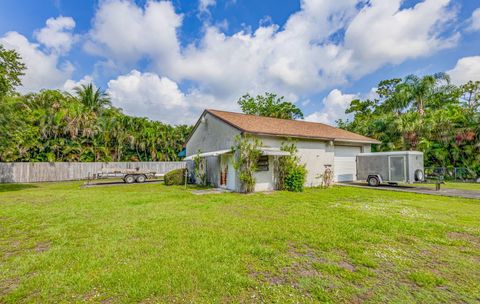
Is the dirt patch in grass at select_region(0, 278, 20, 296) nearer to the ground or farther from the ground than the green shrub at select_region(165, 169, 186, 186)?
nearer to the ground

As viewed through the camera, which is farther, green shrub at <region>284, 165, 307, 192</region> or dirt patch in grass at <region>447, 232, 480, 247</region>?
green shrub at <region>284, 165, 307, 192</region>

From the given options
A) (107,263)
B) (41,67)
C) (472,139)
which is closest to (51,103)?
(41,67)

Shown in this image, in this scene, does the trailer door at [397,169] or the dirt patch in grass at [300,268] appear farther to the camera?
the trailer door at [397,169]

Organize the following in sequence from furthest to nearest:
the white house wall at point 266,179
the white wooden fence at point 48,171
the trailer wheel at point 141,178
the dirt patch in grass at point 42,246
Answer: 1. the trailer wheel at point 141,178
2. the white wooden fence at point 48,171
3. the white house wall at point 266,179
4. the dirt patch in grass at point 42,246

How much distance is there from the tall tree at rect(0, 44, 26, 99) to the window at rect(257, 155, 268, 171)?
1701 centimetres

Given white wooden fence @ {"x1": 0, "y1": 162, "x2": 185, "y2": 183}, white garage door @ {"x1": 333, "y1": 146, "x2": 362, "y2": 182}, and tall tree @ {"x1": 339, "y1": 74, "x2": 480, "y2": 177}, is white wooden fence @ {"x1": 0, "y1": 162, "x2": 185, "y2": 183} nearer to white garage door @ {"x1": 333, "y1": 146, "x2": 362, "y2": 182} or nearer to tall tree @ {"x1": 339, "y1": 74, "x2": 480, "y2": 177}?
white garage door @ {"x1": 333, "y1": 146, "x2": 362, "y2": 182}

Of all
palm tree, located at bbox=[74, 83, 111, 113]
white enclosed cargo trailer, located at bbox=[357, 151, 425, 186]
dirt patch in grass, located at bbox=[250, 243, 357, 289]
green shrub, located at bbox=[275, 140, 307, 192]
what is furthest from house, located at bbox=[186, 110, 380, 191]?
palm tree, located at bbox=[74, 83, 111, 113]

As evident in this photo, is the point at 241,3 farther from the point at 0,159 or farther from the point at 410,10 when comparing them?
the point at 0,159

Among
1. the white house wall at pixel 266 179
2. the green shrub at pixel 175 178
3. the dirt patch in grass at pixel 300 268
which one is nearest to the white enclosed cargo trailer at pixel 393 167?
the white house wall at pixel 266 179

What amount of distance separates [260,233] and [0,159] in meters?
25.3

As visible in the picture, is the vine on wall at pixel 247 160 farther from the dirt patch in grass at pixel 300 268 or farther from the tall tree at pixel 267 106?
the tall tree at pixel 267 106

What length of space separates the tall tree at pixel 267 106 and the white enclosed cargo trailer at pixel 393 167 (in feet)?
70.0

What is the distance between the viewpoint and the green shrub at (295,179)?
42.7ft

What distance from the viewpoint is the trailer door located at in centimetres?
1364
